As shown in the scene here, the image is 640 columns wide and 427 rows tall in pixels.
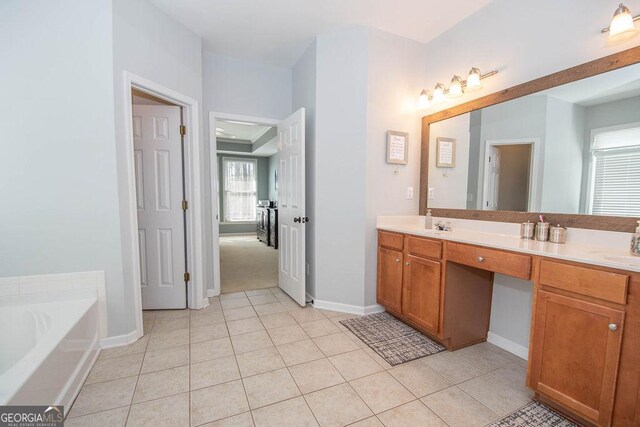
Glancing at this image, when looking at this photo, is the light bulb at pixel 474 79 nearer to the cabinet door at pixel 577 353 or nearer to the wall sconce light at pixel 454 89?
the wall sconce light at pixel 454 89

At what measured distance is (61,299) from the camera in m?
1.99

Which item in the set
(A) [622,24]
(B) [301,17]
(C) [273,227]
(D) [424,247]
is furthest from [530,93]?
(C) [273,227]

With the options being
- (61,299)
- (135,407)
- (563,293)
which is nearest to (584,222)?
(563,293)

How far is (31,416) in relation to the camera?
1.19m

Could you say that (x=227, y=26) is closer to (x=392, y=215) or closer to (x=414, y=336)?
(x=392, y=215)

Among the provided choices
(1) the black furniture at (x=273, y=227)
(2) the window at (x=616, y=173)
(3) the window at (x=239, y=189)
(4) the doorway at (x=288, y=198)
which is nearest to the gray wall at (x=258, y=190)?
(3) the window at (x=239, y=189)

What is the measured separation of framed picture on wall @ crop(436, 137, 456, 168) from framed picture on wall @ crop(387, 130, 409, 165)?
299 mm

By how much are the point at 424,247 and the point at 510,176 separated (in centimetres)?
86

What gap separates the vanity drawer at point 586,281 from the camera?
1.22 metres

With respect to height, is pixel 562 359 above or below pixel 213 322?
above

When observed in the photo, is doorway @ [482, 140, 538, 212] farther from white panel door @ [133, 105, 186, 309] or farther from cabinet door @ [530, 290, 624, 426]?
white panel door @ [133, 105, 186, 309]

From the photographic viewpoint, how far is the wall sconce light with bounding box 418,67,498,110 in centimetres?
227

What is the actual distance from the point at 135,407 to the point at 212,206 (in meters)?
2.03

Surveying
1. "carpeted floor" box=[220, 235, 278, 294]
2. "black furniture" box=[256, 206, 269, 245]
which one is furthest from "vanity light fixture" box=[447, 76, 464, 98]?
"black furniture" box=[256, 206, 269, 245]
